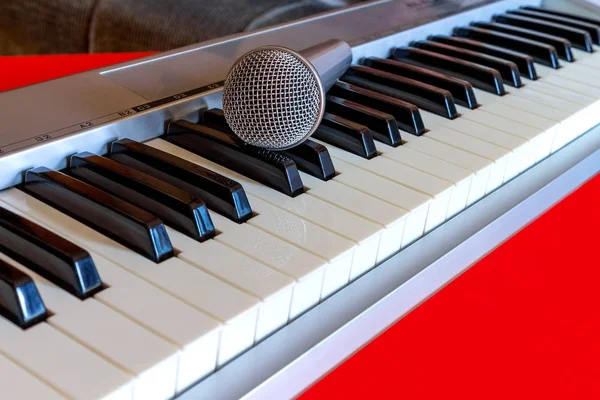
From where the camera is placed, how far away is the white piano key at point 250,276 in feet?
2.27

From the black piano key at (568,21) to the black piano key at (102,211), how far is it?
1.21m

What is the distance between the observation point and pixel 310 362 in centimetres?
72

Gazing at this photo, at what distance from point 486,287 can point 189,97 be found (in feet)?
1.53

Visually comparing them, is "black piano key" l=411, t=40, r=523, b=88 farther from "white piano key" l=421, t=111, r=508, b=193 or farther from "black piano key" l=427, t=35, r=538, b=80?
"white piano key" l=421, t=111, r=508, b=193

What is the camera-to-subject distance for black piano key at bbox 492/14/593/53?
5.12ft

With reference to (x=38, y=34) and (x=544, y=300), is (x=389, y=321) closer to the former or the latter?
(x=544, y=300)

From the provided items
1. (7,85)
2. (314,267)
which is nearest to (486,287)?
(314,267)

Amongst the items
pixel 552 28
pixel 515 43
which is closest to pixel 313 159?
pixel 515 43

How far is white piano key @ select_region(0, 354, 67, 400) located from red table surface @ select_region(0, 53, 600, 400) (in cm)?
27

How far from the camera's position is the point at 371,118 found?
1072mm

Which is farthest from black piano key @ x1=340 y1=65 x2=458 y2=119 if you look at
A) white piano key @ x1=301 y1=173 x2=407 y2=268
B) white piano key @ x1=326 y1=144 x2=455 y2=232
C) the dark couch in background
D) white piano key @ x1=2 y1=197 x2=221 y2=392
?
the dark couch in background

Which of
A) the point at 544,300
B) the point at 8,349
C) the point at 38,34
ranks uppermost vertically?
the point at 8,349

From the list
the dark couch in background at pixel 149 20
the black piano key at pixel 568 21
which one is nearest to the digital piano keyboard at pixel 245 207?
the black piano key at pixel 568 21

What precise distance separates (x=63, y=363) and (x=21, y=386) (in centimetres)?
4
